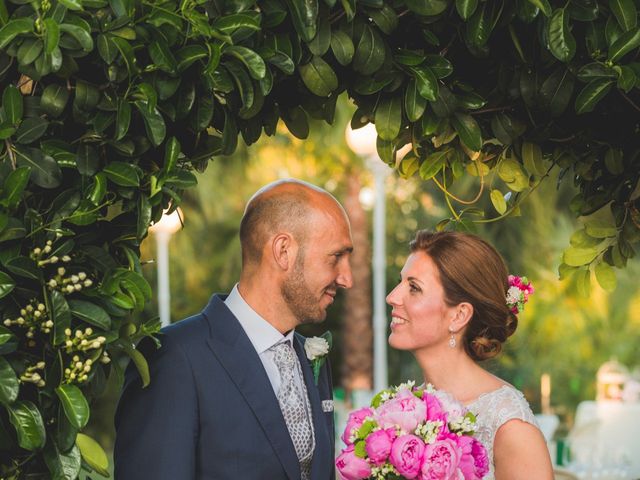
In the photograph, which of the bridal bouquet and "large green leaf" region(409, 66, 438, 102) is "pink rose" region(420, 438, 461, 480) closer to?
the bridal bouquet

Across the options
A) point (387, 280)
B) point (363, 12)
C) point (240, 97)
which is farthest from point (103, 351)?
point (387, 280)

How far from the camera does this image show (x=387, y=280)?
1830 cm

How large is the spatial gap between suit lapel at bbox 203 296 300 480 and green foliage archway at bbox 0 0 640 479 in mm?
658

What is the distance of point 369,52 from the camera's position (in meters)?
2.36

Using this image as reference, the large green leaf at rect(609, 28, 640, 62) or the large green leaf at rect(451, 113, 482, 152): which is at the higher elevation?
the large green leaf at rect(609, 28, 640, 62)

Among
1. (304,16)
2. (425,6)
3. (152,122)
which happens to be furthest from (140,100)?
(425,6)

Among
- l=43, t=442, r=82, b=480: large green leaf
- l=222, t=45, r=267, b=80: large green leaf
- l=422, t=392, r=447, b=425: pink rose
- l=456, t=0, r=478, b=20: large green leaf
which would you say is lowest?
l=43, t=442, r=82, b=480: large green leaf

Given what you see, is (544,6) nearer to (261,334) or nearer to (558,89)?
(558,89)

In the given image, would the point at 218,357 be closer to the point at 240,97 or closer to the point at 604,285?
the point at 240,97

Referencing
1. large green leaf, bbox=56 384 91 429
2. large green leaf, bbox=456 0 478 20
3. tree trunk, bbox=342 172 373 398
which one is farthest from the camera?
tree trunk, bbox=342 172 373 398

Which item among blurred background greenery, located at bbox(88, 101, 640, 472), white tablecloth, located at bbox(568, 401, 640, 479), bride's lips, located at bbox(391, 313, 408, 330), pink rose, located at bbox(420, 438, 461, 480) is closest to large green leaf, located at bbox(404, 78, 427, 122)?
pink rose, located at bbox(420, 438, 461, 480)

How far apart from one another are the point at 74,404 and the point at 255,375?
40.8 inches

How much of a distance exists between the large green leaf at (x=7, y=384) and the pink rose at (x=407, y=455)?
4.26 ft

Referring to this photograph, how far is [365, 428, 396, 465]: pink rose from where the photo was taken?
2.87m
